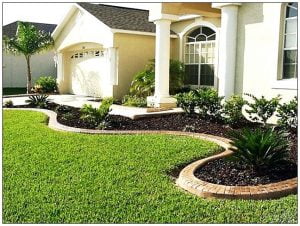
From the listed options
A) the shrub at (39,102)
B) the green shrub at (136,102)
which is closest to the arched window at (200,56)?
the green shrub at (136,102)

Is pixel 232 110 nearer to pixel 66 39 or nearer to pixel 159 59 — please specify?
pixel 159 59

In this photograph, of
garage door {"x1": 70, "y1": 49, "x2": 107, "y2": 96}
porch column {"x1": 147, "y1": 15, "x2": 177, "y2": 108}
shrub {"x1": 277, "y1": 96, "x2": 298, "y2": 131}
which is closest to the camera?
shrub {"x1": 277, "y1": 96, "x2": 298, "y2": 131}

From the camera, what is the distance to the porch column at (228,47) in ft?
33.9

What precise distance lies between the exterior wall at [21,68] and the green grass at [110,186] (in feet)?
60.2

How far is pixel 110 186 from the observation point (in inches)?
212

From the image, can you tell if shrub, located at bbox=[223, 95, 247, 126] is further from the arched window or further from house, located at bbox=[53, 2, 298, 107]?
the arched window

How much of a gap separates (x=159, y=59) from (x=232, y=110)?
168 inches

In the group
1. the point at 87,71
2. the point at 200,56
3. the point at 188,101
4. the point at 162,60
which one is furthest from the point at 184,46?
the point at 188,101

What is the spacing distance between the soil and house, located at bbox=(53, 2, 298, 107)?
3.77 meters

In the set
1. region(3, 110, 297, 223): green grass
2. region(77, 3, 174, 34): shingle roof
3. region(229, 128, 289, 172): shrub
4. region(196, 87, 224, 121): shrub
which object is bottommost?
region(3, 110, 297, 223): green grass

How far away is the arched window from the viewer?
15419 millimetres

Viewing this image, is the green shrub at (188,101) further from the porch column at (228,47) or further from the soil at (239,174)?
the soil at (239,174)

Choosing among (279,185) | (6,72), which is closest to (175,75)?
(279,185)

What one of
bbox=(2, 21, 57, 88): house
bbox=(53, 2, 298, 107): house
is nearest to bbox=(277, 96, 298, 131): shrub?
bbox=(53, 2, 298, 107): house
